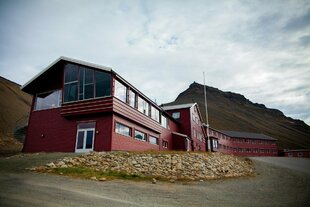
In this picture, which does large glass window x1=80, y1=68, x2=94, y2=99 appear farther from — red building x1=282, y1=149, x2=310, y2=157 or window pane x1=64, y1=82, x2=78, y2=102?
red building x1=282, y1=149, x2=310, y2=157

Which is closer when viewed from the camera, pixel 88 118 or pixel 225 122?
pixel 88 118

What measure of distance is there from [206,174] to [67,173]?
922 centimetres

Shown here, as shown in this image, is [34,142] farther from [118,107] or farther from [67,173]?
[67,173]

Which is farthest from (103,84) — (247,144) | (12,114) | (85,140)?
A: (247,144)

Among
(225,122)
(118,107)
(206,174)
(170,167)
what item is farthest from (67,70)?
(225,122)

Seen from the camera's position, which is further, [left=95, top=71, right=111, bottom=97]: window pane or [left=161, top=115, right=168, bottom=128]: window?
[left=161, top=115, right=168, bottom=128]: window

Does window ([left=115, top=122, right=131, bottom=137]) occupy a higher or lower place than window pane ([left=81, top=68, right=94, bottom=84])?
lower

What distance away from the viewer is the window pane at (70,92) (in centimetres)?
2305

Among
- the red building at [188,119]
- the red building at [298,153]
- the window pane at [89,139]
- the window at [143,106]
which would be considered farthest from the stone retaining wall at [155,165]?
the red building at [298,153]

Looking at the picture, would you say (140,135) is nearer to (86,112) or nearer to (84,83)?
(86,112)

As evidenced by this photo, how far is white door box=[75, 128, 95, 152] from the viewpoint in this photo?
2128cm

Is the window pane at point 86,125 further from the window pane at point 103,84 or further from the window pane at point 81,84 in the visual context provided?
the window pane at point 103,84

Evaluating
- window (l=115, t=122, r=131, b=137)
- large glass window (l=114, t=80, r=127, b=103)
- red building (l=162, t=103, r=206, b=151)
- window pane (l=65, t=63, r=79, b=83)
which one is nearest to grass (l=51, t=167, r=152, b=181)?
window (l=115, t=122, r=131, b=137)

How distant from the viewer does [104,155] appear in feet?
55.7
